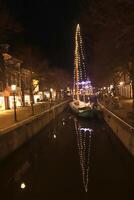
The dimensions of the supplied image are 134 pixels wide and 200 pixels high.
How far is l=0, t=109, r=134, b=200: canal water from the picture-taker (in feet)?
45.3

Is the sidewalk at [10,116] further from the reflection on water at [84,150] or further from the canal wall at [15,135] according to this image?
the reflection on water at [84,150]

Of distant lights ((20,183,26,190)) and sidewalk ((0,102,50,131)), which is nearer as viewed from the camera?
distant lights ((20,183,26,190))

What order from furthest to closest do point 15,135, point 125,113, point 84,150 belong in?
1. point 125,113
2. point 84,150
3. point 15,135

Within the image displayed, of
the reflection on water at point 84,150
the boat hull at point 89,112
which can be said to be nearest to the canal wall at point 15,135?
the reflection on water at point 84,150

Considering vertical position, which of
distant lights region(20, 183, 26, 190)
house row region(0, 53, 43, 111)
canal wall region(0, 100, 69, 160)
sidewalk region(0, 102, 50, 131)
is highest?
house row region(0, 53, 43, 111)

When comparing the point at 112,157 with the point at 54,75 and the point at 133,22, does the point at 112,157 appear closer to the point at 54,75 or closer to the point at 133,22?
the point at 133,22

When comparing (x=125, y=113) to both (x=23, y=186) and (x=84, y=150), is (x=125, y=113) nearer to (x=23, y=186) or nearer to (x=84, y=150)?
(x=84, y=150)

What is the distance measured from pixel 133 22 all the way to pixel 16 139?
12.1 m

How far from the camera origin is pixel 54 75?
8581 centimetres

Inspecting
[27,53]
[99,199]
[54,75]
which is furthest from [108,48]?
[54,75]

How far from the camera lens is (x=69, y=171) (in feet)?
57.6

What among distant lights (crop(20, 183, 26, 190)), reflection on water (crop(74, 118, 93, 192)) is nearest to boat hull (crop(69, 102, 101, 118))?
reflection on water (crop(74, 118, 93, 192))

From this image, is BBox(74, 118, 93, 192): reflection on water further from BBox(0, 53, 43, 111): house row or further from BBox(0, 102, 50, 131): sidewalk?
BBox(0, 53, 43, 111): house row

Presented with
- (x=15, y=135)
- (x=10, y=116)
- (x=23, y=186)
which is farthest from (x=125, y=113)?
(x=23, y=186)
